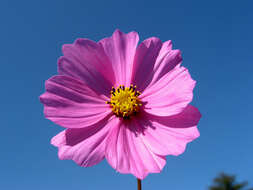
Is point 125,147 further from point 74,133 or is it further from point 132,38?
point 132,38

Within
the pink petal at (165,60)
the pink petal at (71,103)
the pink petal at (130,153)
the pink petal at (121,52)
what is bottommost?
the pink petal at (130,153)

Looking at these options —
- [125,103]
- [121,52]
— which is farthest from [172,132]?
[121,52]

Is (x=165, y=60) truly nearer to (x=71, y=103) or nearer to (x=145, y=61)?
(x=145, y=61)

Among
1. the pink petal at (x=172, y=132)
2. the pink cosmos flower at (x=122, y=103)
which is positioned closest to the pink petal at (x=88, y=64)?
the pink cosmos flower at (x=122, y=103)

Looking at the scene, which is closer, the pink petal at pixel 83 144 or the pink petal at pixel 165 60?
the pink petal at pixel 83 144

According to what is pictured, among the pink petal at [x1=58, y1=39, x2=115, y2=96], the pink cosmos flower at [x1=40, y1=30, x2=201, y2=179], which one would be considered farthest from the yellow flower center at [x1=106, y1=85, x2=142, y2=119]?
the pink petal at [x1=58, y1=39, x2=115, y2=96]

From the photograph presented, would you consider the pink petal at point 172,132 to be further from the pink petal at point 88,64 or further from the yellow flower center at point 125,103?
the pink petal at point 88,64

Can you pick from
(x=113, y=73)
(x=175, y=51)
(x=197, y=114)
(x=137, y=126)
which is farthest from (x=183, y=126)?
(x=113, y=73)

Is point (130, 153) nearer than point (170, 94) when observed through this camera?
Yes
